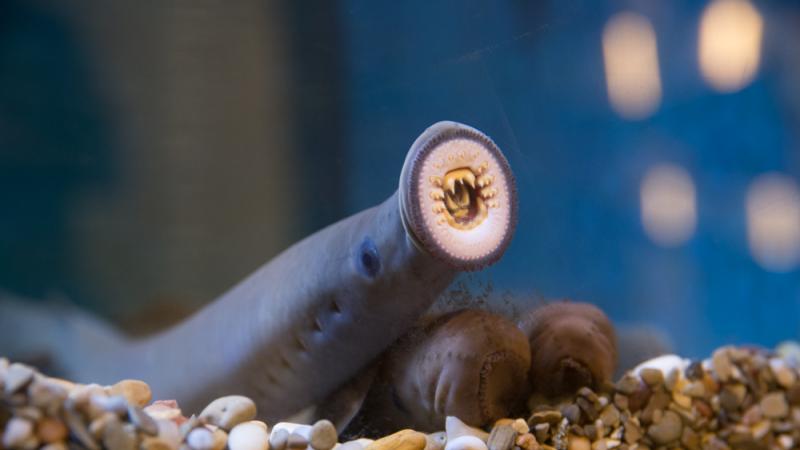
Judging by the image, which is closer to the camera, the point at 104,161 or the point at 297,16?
the point at 297,16

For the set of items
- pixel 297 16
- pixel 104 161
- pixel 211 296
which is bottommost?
pixel 211 296

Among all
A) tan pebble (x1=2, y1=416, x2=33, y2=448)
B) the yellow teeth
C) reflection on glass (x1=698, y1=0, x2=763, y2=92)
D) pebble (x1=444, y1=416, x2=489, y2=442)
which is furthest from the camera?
reflection on glass (x1=698, y1=0, x2=763, y2=92)

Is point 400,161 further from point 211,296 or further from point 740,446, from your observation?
point 740,446

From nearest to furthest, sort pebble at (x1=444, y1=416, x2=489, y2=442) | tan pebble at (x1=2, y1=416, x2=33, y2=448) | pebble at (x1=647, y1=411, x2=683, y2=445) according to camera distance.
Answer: tan pebble at (x1=2, y1=416, x2=33, y2=448) → pebble at (x1=444, y1=416, x2=489, y2=442) → pebble at (x1=647, y1=411, x2=683, y2=445)

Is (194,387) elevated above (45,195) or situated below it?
below

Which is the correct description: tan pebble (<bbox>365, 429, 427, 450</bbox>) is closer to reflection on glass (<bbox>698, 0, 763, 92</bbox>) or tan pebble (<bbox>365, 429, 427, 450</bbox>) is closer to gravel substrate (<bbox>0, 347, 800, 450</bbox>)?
gravel substrate (<bbox>0, 347, 800, 450</bbox>)

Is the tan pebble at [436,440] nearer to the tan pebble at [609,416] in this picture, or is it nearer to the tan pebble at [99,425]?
the tan pebble at [609,416]

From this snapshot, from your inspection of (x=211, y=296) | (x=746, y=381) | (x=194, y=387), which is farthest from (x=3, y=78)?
(x=746, y=381)

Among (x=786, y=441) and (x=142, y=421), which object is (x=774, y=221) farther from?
(x=142, y=421)

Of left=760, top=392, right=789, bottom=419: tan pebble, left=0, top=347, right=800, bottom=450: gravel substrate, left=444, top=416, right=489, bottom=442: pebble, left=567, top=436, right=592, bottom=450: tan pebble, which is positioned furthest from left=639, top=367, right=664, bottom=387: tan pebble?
left=444, top=416, right=489, bottom=442: pebble
